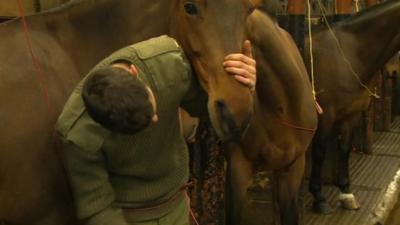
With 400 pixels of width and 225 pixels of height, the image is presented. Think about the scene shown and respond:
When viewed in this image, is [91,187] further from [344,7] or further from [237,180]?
[344,7]

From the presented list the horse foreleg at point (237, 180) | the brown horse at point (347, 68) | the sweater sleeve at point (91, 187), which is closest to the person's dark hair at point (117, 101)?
the sweater sleeve at point (91, 187)

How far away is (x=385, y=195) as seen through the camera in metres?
3.68

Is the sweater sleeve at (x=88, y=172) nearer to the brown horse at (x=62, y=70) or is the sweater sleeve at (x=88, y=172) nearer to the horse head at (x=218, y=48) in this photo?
the brown horse at (x=62, y=70)

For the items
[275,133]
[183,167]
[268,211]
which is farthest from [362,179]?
[183,167]

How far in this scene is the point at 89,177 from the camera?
4.33ft

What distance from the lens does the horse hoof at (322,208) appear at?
3672 millimetres

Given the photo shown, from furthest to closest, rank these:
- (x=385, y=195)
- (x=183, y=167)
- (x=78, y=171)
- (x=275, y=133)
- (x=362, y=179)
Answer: (x=362, y=179)
(x=385, y=195)
(x=275, y=133)
(x=183, y=167)
(x=78, y=171)

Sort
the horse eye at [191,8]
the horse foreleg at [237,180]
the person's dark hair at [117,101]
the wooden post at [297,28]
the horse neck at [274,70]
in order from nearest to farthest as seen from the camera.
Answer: the person's dark hair at [117,101]
the horse eye at [191,8]
the horse neck at [274,70]
the horse foreleg at [237,180]
the wooden post at [297,28]

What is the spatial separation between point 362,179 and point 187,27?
338cm

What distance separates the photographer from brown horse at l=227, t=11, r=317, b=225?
2.48m

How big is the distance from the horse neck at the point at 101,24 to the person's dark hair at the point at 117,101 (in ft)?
1.17

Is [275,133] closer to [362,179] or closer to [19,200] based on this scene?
[19,200]

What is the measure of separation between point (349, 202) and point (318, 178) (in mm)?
282

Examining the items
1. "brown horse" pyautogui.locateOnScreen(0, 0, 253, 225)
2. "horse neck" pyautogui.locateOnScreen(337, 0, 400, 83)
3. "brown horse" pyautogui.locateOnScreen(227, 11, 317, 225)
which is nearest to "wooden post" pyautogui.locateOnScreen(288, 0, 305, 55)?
"brown horse" pyautogui.locateOnScreen(227, 11, 317, 225)
